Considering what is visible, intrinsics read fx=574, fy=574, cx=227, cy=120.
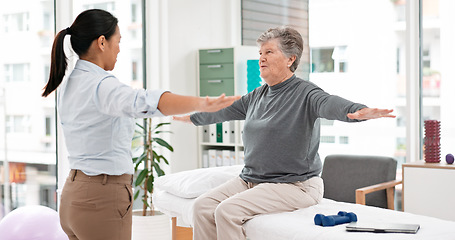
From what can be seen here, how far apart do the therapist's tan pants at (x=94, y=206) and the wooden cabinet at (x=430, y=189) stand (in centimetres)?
232

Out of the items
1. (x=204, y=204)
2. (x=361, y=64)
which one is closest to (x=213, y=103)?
(x=204, y=204)

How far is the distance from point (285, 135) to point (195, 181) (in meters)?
0.72

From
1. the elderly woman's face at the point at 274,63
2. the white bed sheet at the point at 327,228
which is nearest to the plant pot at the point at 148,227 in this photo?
the white bed sheet at the point at 327,228

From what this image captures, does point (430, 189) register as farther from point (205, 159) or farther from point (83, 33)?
point (83, 33)

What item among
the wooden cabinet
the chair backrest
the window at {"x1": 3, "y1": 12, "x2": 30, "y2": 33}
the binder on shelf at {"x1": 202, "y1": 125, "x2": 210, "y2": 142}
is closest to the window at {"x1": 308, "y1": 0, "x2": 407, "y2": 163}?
the chair backrest

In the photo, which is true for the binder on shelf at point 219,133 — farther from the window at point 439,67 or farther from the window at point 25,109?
the window at point 439,67

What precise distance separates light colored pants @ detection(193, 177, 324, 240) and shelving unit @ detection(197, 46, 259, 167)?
1.74m

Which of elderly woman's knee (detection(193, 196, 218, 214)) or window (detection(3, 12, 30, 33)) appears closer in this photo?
elderly woman's knee (detection(193, 196, 218, 214))

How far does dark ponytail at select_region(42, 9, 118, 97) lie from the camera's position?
178cm

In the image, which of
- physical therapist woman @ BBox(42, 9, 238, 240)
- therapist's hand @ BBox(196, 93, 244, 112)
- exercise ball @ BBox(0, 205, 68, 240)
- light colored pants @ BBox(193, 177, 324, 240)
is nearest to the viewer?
therapist's hand @ BBox(196, 93, 244, 112)

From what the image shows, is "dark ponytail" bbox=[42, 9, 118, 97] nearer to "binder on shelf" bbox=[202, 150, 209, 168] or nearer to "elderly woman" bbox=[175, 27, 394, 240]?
"elderly woman" bbox=[175, 27, 394, 240]

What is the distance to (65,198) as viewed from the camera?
5.93 ft

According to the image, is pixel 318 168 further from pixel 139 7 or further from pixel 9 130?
pixel 139 7

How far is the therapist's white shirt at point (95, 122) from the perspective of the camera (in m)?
1.71
